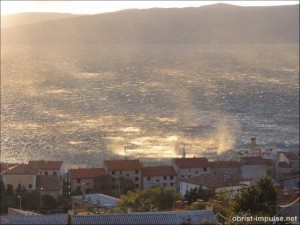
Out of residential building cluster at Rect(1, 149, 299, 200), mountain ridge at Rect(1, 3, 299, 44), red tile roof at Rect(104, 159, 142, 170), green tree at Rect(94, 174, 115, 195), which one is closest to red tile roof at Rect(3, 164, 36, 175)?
residential building cluster at Rect(1, 149, 299, 200)

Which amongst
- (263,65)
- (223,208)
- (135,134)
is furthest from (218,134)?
(263,65)

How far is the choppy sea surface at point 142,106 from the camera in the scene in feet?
73.4

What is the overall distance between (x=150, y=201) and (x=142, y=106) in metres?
25.4

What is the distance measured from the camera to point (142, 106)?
35781 millimetres

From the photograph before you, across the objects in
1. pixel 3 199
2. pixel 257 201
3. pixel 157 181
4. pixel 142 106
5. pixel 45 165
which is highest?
pixel 257 201

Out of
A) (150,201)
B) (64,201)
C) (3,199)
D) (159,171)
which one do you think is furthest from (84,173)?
(150,201)

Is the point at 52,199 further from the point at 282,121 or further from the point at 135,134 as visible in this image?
the point at 282,121

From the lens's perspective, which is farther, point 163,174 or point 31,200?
point 163,174

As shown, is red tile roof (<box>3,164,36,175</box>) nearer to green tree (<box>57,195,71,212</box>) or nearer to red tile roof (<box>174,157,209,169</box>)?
green tree (<box>57,195,71,212</box>)

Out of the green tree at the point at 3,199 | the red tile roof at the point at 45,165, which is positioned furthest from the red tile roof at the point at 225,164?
the green tree at the point at 3,199

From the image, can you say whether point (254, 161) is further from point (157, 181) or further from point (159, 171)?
point (157, 181)

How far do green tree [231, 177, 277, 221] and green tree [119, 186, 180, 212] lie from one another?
3084 millimetres

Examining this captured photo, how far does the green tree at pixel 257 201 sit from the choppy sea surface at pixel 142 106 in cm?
1249

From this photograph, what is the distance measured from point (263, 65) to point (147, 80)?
62.7 feet
